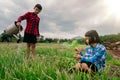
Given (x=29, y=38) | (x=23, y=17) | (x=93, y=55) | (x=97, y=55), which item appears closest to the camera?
(x=97, y=55)

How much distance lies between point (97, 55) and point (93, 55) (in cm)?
16

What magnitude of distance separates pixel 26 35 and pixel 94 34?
3.38m

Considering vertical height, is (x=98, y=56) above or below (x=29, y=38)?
below

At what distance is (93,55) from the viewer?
5625 millimetres

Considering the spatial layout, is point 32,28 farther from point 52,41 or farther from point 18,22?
point 52,41

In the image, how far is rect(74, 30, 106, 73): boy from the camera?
5.50 metres

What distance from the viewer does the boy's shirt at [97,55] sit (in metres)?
5.50

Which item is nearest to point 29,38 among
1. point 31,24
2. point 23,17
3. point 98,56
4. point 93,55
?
point 31,24

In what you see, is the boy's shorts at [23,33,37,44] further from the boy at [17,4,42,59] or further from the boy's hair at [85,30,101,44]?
the boy's hair at [85,30,101,44]

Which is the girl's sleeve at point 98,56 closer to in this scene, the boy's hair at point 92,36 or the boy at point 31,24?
the boy's hair at point 92,36

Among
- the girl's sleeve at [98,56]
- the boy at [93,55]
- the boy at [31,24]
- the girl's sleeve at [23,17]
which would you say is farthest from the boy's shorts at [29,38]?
the girl's sleeve at [98,56]

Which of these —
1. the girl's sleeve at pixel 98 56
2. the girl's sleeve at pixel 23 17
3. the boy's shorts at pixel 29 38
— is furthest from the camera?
the boy's shorts at pixel 29 38

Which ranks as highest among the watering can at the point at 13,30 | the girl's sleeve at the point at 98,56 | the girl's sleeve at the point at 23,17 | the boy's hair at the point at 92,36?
the girl's sleeve at the point at 23,17

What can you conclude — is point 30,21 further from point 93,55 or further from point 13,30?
point 93,55
